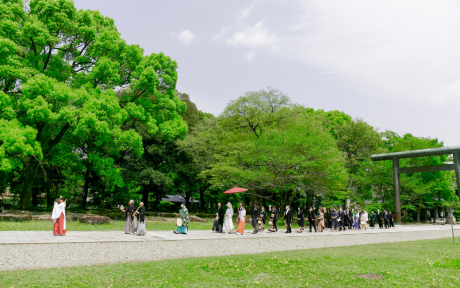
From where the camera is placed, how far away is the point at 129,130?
21.6m

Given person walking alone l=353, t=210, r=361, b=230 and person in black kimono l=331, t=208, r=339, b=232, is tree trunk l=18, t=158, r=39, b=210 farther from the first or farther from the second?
person walking alone l=353, t=210, r=361, b=230

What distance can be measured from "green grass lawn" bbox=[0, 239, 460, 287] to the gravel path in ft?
2.57

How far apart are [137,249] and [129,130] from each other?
13.1 meters

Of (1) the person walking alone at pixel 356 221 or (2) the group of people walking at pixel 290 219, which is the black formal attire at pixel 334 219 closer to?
(2) the group of people walking at pixel 290 219

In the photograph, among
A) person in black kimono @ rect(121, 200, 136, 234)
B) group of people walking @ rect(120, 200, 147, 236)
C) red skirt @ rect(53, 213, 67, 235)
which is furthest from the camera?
person in black kimono @ rect(121, 200, 136, 234)

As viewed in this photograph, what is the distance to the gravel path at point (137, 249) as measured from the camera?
7967mm

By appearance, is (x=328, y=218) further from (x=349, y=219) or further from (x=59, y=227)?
(x=59, y=227)

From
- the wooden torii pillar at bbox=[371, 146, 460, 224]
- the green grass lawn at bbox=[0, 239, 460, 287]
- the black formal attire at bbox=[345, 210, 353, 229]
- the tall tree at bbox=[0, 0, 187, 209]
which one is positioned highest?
the tall tree at bbox=[0, 0, 187, 209]

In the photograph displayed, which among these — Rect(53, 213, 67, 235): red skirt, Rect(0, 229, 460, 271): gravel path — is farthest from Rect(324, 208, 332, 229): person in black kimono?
Rect(53, 213, 67, 235): red skirt

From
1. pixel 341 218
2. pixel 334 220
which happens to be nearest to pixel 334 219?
pixel 334 220

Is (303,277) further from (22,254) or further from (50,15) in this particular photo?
(50,15)

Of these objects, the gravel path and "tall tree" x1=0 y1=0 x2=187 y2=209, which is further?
"tall tree" x1=0 y1=0 x2=187 y2=209

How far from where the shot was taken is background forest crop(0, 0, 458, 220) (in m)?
18.3

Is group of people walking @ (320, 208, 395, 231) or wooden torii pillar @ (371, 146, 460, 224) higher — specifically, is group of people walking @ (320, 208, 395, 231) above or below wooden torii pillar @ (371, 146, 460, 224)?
below
